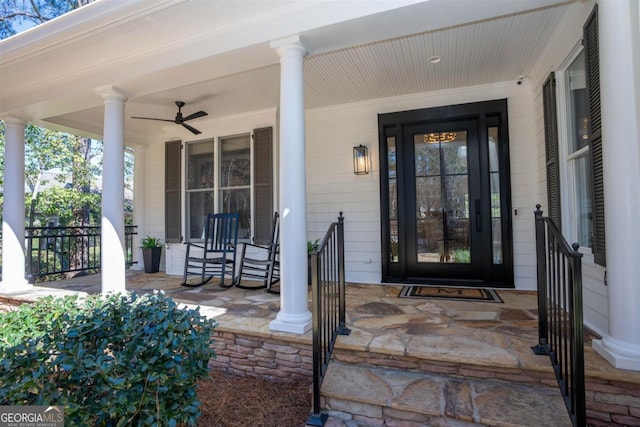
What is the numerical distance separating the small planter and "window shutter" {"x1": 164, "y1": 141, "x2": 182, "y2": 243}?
32 centimetres

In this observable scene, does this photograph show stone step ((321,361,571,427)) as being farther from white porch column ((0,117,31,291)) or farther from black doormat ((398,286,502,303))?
white porch column ((0,117,31,291))

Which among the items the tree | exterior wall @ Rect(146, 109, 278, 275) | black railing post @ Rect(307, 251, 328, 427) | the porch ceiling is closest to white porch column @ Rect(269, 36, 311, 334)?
the porch ceiling

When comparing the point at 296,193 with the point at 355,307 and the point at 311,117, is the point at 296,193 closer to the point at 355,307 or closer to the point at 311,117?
the point at 355,307

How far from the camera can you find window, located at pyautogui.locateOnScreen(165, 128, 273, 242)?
4555 mm

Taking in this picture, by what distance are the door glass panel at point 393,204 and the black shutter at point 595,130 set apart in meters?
2.09

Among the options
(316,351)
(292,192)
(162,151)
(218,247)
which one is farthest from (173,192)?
(316,351)

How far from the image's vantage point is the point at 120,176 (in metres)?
3.30

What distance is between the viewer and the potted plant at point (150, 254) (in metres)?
5.24

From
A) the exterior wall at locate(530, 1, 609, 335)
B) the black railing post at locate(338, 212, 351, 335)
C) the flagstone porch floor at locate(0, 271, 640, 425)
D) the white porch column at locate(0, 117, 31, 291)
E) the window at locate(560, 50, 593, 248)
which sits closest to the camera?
the flagstone porch floor at locate(0, 271, 640, 425)

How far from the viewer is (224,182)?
194 inches

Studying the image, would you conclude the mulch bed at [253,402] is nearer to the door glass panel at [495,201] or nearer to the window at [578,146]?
the window at [578,146]

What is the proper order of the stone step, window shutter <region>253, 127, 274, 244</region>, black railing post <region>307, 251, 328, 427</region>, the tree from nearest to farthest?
the stone step → black railing post <region>307, 251, 328, 427</region> → window shutter <region>253, 127, 274, 244</region> → the tree
